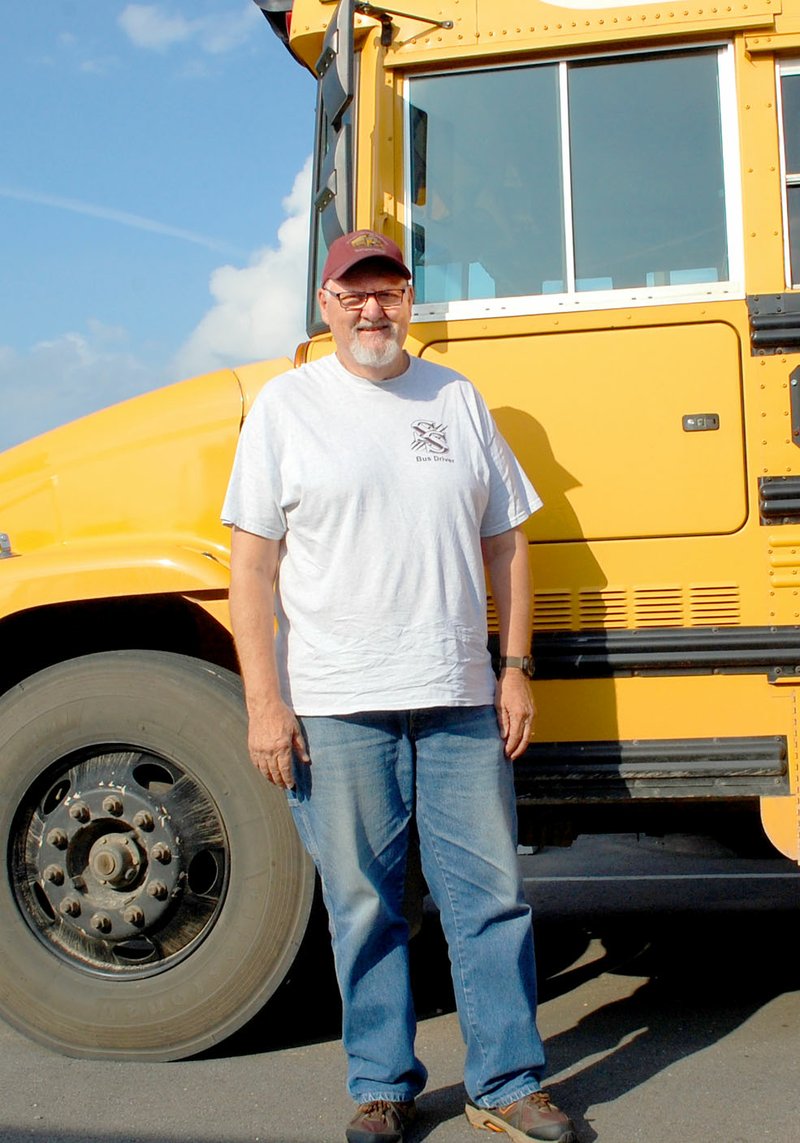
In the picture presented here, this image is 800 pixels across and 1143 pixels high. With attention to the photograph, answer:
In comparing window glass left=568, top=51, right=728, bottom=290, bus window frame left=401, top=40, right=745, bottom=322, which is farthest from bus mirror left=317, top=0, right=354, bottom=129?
window glass left=568, top=51, right=728, bottom=290

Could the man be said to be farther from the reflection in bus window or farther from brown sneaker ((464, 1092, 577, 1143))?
the reflection in bus window

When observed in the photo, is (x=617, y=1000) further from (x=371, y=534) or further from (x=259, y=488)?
(x=259, y=488)

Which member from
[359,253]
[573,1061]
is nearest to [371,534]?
[359,253]

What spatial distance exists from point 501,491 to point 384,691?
57cm

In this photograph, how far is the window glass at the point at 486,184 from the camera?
3.44m

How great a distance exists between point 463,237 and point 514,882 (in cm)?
171

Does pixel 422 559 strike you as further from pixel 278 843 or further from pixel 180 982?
pixel 180 982

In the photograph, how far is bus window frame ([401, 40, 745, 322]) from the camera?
132 inches

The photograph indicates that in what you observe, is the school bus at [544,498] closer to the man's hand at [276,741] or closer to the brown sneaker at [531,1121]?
the man's hand at [276,741]

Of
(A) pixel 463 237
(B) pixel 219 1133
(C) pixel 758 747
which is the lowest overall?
(B) pixel 219 1133

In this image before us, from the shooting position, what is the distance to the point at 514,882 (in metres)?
2.88

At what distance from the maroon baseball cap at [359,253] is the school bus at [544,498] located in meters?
0.35

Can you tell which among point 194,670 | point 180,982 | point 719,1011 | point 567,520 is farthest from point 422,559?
point 719,1011

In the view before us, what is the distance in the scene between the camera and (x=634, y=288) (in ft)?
11.1
